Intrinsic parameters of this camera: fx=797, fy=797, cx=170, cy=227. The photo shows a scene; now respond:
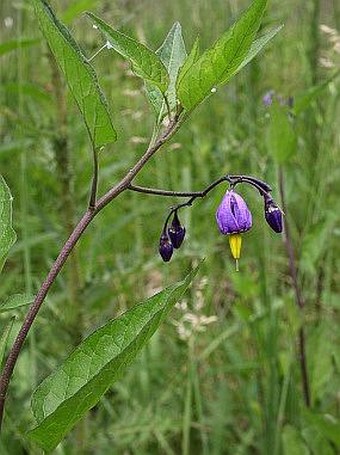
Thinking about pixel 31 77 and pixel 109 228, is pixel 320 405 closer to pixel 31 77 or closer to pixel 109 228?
pixel 109 228

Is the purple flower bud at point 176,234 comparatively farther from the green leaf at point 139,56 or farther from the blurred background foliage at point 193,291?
the green leaf at point 139,56

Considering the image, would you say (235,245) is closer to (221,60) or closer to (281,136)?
(221,60)

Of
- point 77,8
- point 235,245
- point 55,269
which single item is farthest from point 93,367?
point 77,8

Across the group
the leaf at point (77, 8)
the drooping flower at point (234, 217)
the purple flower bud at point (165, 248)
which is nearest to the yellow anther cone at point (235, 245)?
the drooping flower at point (234, 217)

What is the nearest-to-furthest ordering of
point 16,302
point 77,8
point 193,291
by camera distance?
point 16,302, point 77,8, point 193,291

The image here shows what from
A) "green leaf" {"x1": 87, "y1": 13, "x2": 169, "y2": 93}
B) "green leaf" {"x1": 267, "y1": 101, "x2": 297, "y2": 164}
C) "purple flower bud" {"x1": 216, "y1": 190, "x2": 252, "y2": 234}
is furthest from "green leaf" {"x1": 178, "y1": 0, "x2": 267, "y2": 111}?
"green leaf" {"x1": 267, "y1": 101, "x2": 297, "y2": 164}
